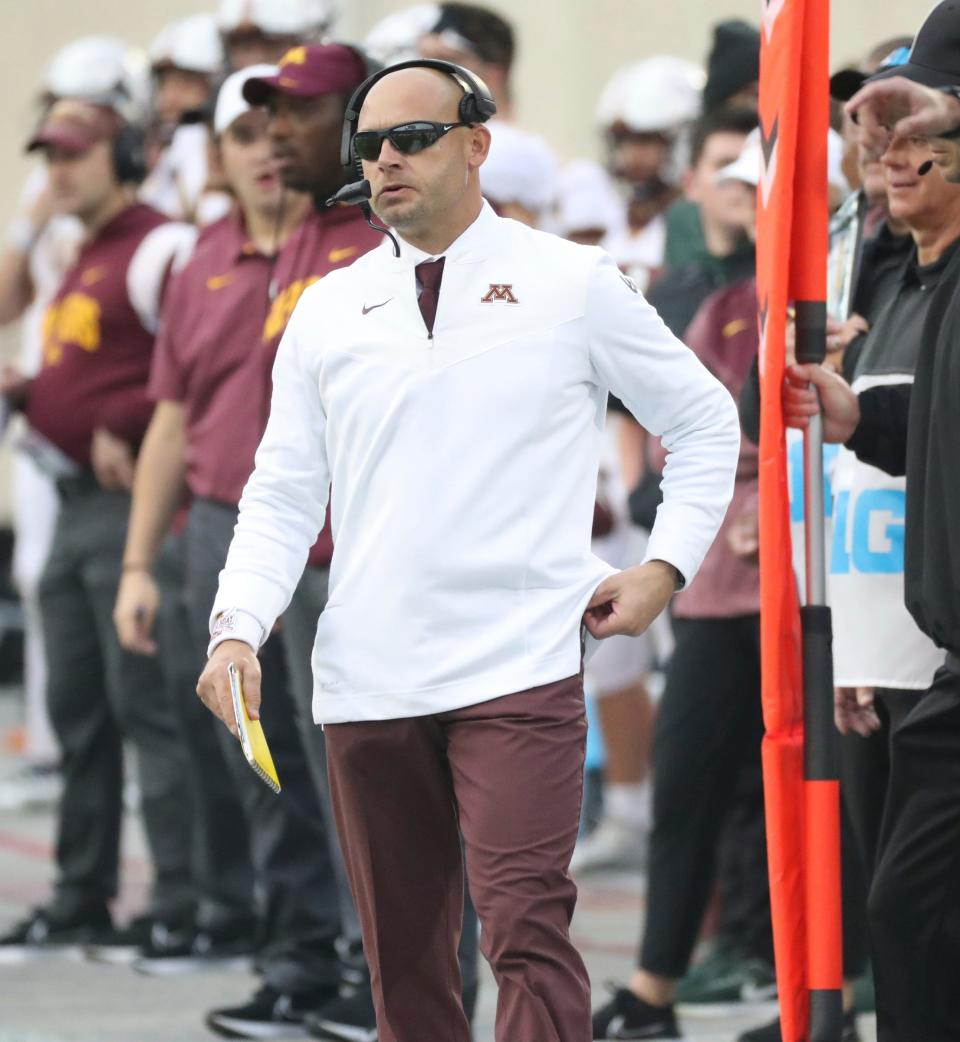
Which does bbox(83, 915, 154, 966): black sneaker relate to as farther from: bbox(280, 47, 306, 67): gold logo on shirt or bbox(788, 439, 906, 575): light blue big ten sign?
bbox(788, 439, 906, 575): light blue big ten sign

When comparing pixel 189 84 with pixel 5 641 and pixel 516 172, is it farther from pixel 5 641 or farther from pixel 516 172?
pixel 5 641

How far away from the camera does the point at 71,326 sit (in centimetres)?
712

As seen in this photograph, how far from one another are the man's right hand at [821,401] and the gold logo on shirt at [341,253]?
1556mm

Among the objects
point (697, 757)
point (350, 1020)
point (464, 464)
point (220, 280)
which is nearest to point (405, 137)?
point (464, 464)

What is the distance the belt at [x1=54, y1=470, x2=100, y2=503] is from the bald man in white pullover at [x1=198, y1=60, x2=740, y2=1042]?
3.04 metres

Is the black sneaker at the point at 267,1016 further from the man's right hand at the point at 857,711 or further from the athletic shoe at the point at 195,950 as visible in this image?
the man's right hand at the point at 857,711

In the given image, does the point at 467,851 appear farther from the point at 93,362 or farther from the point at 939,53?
the point at 93,362

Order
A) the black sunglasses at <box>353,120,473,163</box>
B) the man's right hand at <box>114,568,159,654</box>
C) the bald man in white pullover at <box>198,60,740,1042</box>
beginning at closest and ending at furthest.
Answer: the bald man in white pullover at <box>198,60,740,1042</box> < the black sunglasses at <box>353,120,473,163</box> < the man's right hand at <box>114,568,159,654</box>

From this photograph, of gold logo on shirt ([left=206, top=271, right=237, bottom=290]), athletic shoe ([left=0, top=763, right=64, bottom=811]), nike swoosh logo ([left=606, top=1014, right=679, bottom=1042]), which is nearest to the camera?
nike swoosh logo ([left=606, top=1014, right=679, bottom=1042])

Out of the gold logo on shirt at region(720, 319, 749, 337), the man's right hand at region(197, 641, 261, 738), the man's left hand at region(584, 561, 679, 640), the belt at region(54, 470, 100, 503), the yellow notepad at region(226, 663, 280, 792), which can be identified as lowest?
the yellow notepad at region(226, 663, 280, 792)

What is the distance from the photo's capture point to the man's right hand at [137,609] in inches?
257

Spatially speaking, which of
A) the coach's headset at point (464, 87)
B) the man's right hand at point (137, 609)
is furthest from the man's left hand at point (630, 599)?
the man's right hand at point (137, 609)

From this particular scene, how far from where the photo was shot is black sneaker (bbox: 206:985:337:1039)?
5.82m

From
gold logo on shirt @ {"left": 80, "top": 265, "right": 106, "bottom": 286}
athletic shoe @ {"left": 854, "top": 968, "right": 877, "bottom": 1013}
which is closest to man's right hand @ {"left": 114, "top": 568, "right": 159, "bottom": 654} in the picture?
gold logo on shirt @ {"left": 80, "top": 265, "right": 106, "bottom": 286}
